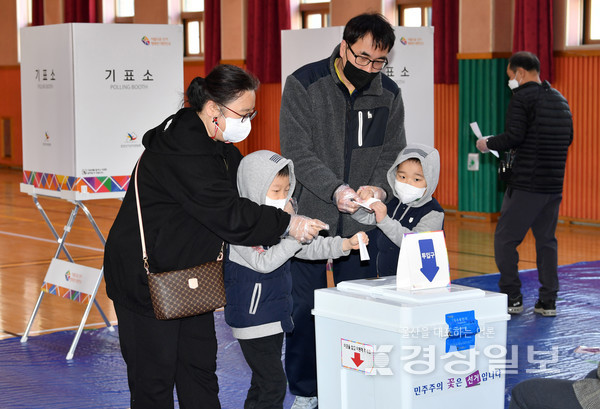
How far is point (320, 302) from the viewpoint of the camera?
9.25ft

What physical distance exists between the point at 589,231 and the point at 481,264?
2127 millimetres

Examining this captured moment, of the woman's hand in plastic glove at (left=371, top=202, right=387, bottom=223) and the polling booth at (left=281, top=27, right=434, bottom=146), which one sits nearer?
the woman's hand in plastic glove at (left=371, top=202, right=387, bottom=223)

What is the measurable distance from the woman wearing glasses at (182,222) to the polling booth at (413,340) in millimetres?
306

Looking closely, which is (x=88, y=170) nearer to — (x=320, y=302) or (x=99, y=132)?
(x=99, y=132)

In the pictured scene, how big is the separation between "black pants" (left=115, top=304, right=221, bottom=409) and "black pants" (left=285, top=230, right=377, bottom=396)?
26.2 inches

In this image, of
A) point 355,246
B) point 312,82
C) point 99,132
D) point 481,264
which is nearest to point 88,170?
point 99,132

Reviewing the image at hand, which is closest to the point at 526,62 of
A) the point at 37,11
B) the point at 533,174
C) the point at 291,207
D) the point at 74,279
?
the point at 533,174

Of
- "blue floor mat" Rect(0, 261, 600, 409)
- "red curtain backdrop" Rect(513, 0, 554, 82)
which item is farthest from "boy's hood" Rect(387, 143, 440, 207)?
"red curtain backdrop" Rect(513, 0, 554, 82)

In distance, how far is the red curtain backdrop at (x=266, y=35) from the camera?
11.6 m

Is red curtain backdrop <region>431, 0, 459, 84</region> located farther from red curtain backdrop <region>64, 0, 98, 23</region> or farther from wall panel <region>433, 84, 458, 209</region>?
red curtain backdrop <region>64, 0, 98, 23</region>

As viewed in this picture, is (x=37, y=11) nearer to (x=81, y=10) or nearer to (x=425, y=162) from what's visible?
(x=81, y=10)

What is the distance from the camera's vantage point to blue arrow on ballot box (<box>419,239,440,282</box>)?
2.75 metres

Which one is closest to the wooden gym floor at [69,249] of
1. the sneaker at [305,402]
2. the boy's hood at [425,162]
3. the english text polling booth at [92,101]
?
the english text polling booth at [92,101]

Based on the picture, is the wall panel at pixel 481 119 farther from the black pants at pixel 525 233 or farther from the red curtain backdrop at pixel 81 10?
the red curtain backdrop at pixel 81 10
